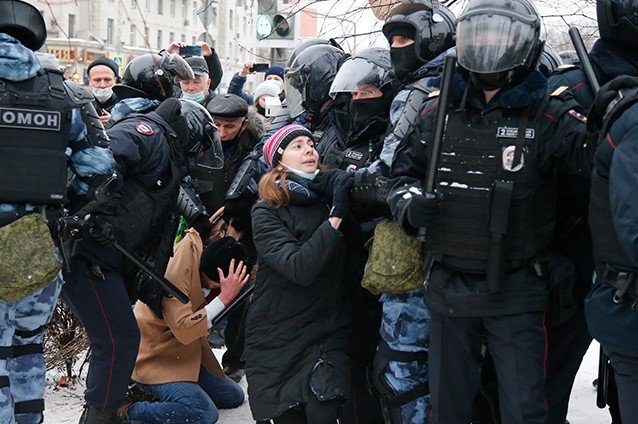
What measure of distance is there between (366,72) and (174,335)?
1.74 meters

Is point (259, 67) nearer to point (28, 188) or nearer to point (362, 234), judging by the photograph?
point (362, 234)

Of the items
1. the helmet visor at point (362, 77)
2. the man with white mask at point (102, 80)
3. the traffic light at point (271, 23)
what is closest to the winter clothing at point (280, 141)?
the helmet visor at point (362, 77)

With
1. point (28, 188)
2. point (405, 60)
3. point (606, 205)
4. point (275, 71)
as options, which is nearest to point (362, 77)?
point (405, 60)

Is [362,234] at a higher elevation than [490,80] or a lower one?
lower

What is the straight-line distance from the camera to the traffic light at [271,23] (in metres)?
5.95

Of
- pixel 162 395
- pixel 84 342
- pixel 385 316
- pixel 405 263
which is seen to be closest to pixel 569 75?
pixel 405 263

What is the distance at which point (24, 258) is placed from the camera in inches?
155

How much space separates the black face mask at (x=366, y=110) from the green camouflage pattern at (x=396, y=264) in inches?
32.6

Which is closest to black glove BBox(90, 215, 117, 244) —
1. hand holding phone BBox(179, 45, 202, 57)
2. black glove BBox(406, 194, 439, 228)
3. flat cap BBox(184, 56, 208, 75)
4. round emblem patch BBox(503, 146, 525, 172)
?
black glove BBox(406, 194, 439, 228)

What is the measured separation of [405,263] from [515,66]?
961mm

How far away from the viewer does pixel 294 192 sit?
4.33 m

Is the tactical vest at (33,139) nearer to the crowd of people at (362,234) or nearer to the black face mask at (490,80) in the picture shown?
the crowd of people at (362,234)

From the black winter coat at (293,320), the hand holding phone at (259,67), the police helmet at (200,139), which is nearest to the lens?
the black winter coat at (293,320)

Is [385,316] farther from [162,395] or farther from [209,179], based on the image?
[209,179]
